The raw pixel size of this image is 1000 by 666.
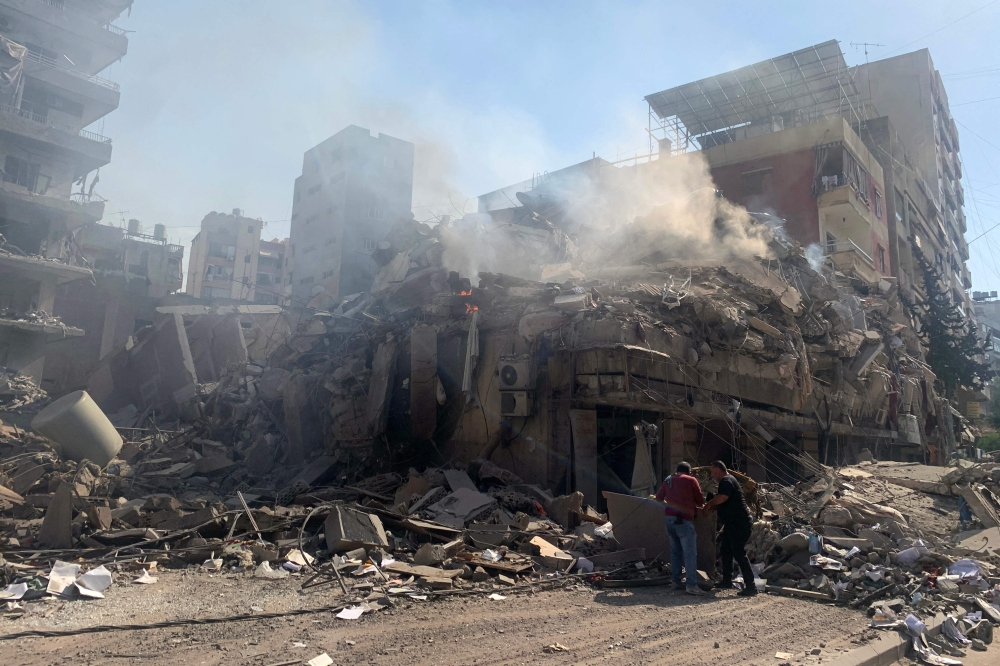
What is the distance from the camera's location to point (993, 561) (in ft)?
25.0

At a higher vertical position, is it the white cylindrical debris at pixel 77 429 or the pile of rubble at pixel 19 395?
the pile of rubble at pixel 19 395

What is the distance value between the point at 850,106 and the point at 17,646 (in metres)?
39.1

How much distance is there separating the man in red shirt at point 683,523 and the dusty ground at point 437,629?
359mm

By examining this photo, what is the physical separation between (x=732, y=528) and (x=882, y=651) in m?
2.04

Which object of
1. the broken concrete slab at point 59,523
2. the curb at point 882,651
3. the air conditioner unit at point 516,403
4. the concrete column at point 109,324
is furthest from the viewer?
the concrete column at point 109,324

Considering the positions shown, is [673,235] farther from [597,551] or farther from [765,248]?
[597,551]

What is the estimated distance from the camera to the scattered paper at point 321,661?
420cm

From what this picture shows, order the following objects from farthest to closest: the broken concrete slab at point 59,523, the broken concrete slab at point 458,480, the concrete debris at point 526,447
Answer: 1. the broken concrete slab at point 458,480
2. the broken concrete slab at point 59,523
3. the concrete debris at point 526,447

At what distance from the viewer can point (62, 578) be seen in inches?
230

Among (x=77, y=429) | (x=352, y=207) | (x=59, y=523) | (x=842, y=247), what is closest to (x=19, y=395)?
(x=77, y=429)

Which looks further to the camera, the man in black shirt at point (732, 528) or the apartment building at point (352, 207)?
the apartment building at point (352, 207)

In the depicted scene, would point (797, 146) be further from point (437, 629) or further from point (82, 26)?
point (82, 26)

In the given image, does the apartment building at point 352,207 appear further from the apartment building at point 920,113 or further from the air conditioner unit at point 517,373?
the air conditioner unit at point 517,373

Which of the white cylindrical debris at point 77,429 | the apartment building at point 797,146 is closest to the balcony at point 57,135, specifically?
the white cylindrical debris at point 77,429
